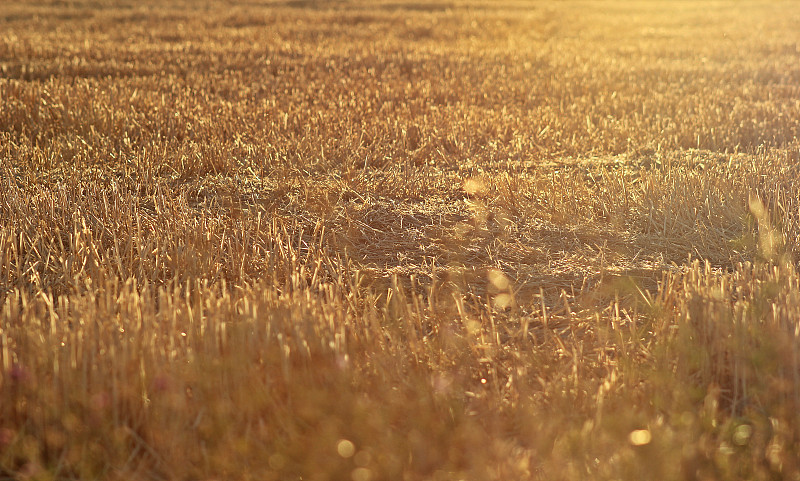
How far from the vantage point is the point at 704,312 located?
243 cm

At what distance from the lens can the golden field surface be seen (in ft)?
6.61

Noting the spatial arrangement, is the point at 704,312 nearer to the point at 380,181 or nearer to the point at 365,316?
the point at 365,316

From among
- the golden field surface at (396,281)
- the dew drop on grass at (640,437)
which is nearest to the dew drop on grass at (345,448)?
the golden field surface at (396,281)

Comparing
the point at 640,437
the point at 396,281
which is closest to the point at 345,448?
the point at 640,437

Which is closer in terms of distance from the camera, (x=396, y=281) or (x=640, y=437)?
(x=640, y=437)

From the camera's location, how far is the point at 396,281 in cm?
280

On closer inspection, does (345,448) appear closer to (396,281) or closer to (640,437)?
(640,437)

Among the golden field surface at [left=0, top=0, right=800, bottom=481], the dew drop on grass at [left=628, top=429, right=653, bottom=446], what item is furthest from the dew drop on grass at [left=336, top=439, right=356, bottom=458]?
the dew drop on grass at [left=628, top=429, right=653, bottom=446]

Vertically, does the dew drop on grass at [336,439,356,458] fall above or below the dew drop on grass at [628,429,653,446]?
below

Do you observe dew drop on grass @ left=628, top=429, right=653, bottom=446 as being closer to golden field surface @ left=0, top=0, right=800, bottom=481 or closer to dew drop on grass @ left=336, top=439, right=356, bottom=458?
golden field surface @ left=0, top=0, right=800, bottom=481

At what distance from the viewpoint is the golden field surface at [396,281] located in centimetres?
202

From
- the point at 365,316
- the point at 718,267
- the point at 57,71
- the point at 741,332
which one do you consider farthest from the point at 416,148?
the point at 57,71

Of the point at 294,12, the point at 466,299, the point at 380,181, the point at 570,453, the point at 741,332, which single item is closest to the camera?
the point at 570,453

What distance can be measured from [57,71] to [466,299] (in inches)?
303
